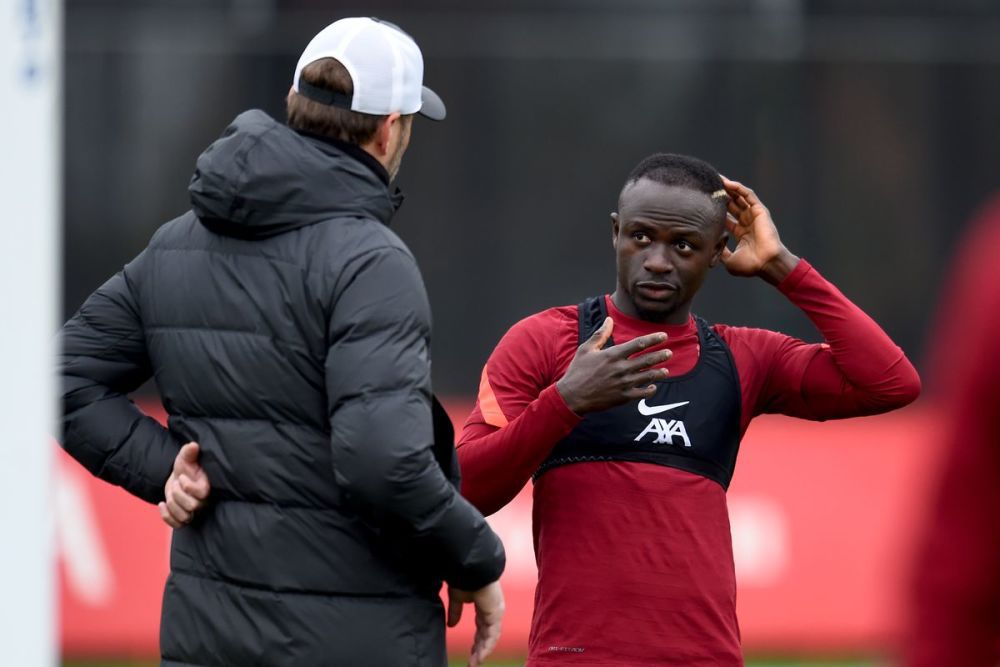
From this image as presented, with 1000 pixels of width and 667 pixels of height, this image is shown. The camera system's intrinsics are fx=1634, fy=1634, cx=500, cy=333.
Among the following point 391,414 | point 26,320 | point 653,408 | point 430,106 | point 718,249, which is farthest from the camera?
point 718,249

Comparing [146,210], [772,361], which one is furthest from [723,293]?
[772,361]

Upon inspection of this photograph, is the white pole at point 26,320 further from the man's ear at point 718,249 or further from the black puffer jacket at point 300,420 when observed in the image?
the man's ear at point 718,249

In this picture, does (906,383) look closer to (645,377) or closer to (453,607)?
(645,377)

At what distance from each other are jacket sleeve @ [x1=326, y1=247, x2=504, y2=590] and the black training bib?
1.66 feet

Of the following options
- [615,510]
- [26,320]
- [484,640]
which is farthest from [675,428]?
[26,320]

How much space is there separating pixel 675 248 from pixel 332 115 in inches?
34.2

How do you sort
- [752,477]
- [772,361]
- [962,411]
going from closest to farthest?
[962,411], [772,361], [752,477]

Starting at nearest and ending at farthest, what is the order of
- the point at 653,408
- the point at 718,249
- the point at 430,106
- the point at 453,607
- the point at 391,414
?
the point at 391,414, the point at 453,607, the point at 430,106, the point at 653,408, the point at 718,249

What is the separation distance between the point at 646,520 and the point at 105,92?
24.8ft

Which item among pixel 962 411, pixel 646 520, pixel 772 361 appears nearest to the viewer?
pixel 962 411

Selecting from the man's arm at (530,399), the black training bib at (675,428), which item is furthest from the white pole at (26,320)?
the black training bib at (675,428)

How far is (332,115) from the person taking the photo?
3.33 metres

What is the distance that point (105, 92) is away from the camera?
10336mm

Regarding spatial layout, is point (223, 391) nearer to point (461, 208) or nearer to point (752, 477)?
point (752, 477)
